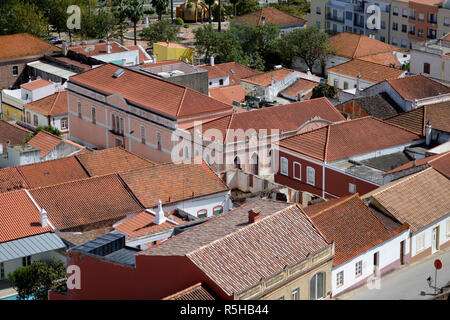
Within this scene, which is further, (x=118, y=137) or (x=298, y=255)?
(x=118, y=137)

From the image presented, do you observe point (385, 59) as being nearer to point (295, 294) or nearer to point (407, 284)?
point (407, 284)

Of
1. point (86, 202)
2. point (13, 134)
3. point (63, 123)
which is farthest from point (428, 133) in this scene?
point (63, 123)

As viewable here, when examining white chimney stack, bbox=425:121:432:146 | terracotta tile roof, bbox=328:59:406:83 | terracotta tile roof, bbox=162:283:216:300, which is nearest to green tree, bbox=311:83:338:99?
terracotta tile roof, bbox=328:59:406:83

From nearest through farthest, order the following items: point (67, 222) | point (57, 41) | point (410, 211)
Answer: point (410, 211) → point (67, 222) → point (57, 41)

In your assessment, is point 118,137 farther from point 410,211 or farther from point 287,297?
point 287,297

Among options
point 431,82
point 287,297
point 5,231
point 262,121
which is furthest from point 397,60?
point 287,297

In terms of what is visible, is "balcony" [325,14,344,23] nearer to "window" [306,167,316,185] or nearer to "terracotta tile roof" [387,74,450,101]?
"terracotta tile roof" [387,74,450,101]

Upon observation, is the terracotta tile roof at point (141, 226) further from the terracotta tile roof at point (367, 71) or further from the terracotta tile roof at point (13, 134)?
the terracotta tile roof at point (367, 71)
